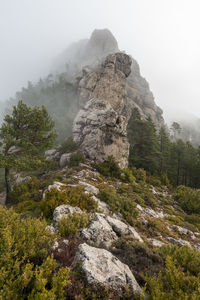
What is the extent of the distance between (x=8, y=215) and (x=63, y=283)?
228 centimetres

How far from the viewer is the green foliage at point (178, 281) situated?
2220 mm

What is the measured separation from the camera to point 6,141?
10.9 m

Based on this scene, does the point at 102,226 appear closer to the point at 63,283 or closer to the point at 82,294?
the point at 82,294

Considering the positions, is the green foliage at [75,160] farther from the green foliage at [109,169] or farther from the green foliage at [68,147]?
the green foliage at [68,147]

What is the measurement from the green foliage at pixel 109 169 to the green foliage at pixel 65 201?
8121 mm

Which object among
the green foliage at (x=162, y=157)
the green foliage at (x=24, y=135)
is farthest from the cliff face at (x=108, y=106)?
the green foliage at (x=24, y=135)

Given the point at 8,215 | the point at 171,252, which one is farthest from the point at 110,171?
the point at 8,215

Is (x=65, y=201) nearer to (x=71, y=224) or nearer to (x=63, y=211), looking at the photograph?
(x=63, y=211)

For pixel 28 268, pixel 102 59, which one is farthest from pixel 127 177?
pixel 102 59

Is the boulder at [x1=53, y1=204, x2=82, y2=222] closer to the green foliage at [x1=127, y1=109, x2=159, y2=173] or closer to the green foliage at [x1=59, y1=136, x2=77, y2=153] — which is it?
the green foliage at [x1=59, y1=136, x2=77, y2=153]

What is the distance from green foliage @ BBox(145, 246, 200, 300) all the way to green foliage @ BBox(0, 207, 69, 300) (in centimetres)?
159

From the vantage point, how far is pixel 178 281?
2.48 metres

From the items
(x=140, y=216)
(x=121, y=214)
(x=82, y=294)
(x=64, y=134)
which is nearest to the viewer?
(x=82, y=294)

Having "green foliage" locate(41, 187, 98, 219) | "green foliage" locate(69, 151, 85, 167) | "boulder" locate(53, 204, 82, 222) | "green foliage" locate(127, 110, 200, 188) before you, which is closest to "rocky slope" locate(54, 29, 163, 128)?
"green foliage" locate(127, 110, 200, 188)
